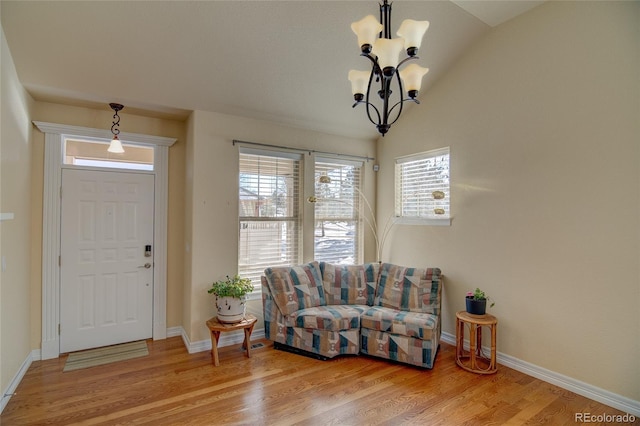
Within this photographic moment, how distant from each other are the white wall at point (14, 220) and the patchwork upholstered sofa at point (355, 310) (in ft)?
6.69

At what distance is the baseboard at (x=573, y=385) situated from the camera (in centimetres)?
232

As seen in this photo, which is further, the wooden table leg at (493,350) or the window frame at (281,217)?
the window frame at (281,217)

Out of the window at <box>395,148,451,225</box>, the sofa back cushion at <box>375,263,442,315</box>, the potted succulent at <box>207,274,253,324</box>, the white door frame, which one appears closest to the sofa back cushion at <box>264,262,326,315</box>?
the potted succulent at <box>207,274,253,324</box>

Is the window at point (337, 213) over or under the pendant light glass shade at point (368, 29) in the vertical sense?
under

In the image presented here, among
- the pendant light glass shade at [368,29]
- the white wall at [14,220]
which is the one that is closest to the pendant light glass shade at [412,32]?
the pendant light glass shade at [368,29]

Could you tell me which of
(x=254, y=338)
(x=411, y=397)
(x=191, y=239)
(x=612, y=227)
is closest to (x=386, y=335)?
(x=411, y=397)

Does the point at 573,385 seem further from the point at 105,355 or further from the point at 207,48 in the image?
the point at 105,355

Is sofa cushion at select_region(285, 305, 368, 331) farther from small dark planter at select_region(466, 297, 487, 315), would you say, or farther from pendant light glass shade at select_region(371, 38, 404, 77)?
pendant light glass shade at select_region(371, 38, 404, 77)

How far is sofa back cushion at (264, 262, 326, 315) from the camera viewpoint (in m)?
3.37

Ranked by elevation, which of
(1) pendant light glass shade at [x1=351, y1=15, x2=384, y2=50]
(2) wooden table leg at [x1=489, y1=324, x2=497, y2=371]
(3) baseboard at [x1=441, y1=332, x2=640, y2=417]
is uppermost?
(1) pendant light glass shade at [x1=351, y1=15, x2=384, y2=50]

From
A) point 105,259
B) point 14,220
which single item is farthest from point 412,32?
point 105,259

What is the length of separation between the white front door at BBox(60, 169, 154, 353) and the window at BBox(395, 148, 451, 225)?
10.0ft

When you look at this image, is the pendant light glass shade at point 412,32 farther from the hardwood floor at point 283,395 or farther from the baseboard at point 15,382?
the baseboard at point 15,382

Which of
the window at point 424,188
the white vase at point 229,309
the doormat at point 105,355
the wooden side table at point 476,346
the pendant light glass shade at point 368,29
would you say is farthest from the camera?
the window at point 424,188
